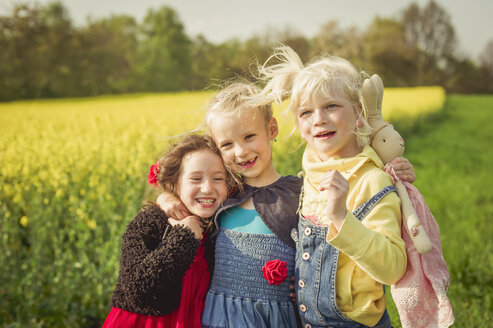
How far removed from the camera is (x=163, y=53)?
48.7 m

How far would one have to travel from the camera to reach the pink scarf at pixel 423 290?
154 cm

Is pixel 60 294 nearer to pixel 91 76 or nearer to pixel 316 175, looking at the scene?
pixel 316 175

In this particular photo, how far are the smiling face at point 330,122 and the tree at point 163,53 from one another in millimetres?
38788

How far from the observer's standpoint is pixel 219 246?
6.64 ft

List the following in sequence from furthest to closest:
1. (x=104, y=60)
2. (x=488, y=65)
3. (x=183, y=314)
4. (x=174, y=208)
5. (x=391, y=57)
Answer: (x=488, y=65), (x=391, y=57), (x=104, y=60), (x=174, y=208), (x=183, y=314)

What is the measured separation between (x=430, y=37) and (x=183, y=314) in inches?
2514

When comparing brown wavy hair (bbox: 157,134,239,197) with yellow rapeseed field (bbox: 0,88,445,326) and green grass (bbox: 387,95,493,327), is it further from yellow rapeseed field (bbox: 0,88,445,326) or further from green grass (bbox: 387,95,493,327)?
green grass (bbox: 387,95,493,327)

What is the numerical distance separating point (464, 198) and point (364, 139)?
546 centimetres

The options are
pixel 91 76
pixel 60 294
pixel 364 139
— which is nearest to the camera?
pixel 364 139

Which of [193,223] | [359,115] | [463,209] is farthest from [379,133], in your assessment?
[463,209]

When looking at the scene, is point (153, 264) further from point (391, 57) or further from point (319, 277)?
point (391, 57)

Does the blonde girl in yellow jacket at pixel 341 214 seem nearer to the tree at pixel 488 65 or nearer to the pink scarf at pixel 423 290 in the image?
the pink scarf at pixel 423 290

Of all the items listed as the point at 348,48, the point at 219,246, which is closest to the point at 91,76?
the point at 348,48

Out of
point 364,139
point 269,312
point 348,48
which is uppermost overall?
point 348,48
